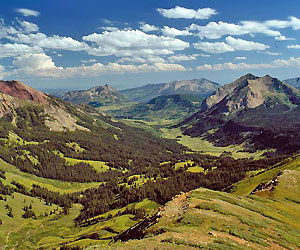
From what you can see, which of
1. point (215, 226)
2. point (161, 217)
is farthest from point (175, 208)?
point (215, 226)

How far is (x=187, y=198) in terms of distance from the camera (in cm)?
7512

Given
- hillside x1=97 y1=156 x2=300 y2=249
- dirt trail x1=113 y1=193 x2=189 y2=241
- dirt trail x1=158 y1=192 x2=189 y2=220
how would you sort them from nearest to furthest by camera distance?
1. hillside x1=97 y1=156 x2=300 y2=249
2. dirt trail x1=113 y1=193 x2=189 y2=241
3. dirt trail x1=158 y1=192 x2=189 y2=220

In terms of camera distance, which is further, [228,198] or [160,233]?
[228,198]

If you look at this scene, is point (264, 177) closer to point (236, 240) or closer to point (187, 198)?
point (187, 198)

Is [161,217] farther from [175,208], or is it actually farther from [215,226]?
[215,226]

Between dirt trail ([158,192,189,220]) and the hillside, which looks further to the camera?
dirt trail ([158,192,189,220])

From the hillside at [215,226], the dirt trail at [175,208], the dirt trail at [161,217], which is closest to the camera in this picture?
the hillside at [215,226]

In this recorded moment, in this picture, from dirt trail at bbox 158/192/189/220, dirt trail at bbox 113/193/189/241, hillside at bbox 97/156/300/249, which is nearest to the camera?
hillside at bbox 97/156/300/249

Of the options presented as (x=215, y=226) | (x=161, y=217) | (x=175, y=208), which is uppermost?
(x=215, y=226)

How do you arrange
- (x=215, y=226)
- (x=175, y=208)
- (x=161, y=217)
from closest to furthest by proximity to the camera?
(x=215, y=226), (x=161, y=217), (x=175, y=208)

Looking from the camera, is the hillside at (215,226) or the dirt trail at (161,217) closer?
the hillside at (215,226)

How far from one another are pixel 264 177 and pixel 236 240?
388 ft

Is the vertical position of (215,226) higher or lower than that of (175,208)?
higher

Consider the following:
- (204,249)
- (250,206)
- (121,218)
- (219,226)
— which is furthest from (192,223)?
(121,218)
